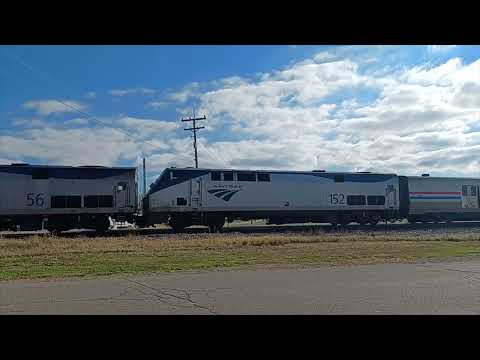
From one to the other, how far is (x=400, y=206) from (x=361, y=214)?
12.5 feet

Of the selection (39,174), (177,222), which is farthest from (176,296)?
(177,222)

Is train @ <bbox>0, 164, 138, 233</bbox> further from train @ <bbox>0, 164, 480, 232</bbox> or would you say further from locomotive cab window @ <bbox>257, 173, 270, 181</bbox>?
locomotive cab window @ <bbox>257, 173, 270, 181</bbox>

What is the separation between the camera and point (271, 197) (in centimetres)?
3097

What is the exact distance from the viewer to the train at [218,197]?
2575cm

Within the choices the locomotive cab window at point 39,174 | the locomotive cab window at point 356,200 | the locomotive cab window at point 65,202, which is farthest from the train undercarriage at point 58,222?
the locomotive cab window at point 356,200

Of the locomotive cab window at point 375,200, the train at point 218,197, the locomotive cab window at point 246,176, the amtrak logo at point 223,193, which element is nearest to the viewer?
the train at point 218,197

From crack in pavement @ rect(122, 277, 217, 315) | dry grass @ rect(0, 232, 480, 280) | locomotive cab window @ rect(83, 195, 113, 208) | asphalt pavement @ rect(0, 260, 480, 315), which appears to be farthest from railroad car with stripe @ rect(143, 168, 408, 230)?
crack in pavement @ rect(122, 277, 217, 315)

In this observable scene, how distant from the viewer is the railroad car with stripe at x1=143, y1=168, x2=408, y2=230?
94.4 feet

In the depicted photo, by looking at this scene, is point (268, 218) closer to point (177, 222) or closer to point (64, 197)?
point (177, 222)

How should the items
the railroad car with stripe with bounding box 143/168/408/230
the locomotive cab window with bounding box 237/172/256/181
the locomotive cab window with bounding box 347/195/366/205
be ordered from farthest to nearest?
the locomotive cab window with bounding box 347/195/366/205 < the locomotive cab window with bounding box 237/172/256/181 < the railroad car with stripe with bounding box 143/168/408/230

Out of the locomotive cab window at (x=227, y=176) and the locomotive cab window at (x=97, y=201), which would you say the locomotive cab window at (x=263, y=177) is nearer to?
the locomotive cab window at (x=227, y=176)

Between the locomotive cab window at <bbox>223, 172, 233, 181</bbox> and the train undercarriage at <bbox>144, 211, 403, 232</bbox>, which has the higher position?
the locomotive cab window at <bbox>223, 172, 233, 181</bbox>
